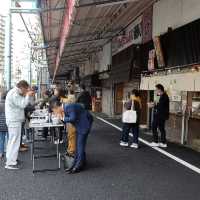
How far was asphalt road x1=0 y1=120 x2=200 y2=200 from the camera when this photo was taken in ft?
19.3

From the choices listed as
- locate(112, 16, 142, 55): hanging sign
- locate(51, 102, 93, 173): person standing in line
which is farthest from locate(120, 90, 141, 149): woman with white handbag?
locate(112, 16, 142, 55): hanging sign

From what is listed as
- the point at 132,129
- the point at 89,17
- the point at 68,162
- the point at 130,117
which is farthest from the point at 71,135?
the point at 89,17

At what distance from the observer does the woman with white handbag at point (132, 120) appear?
10.5 meters

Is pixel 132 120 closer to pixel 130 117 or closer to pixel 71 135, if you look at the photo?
pixel 130 117

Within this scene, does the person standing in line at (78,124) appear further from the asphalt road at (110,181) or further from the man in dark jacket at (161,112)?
the man in dark jacket at (161,112)

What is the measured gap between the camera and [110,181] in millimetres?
6738

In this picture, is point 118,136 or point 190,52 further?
point 118,136

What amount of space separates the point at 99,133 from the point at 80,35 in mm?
4815

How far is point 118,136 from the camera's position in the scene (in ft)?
43.2

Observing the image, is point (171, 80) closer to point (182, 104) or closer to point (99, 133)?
point (182, 104)

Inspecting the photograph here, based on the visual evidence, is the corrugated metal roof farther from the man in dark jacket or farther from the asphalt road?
the asphalt road

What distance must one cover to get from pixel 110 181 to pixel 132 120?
3964 millimetres

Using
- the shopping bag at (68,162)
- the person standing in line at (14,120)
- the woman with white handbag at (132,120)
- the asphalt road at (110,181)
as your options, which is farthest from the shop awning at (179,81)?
the person standing in line at (14,120)

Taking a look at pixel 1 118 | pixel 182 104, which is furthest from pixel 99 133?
pixel 1 118
